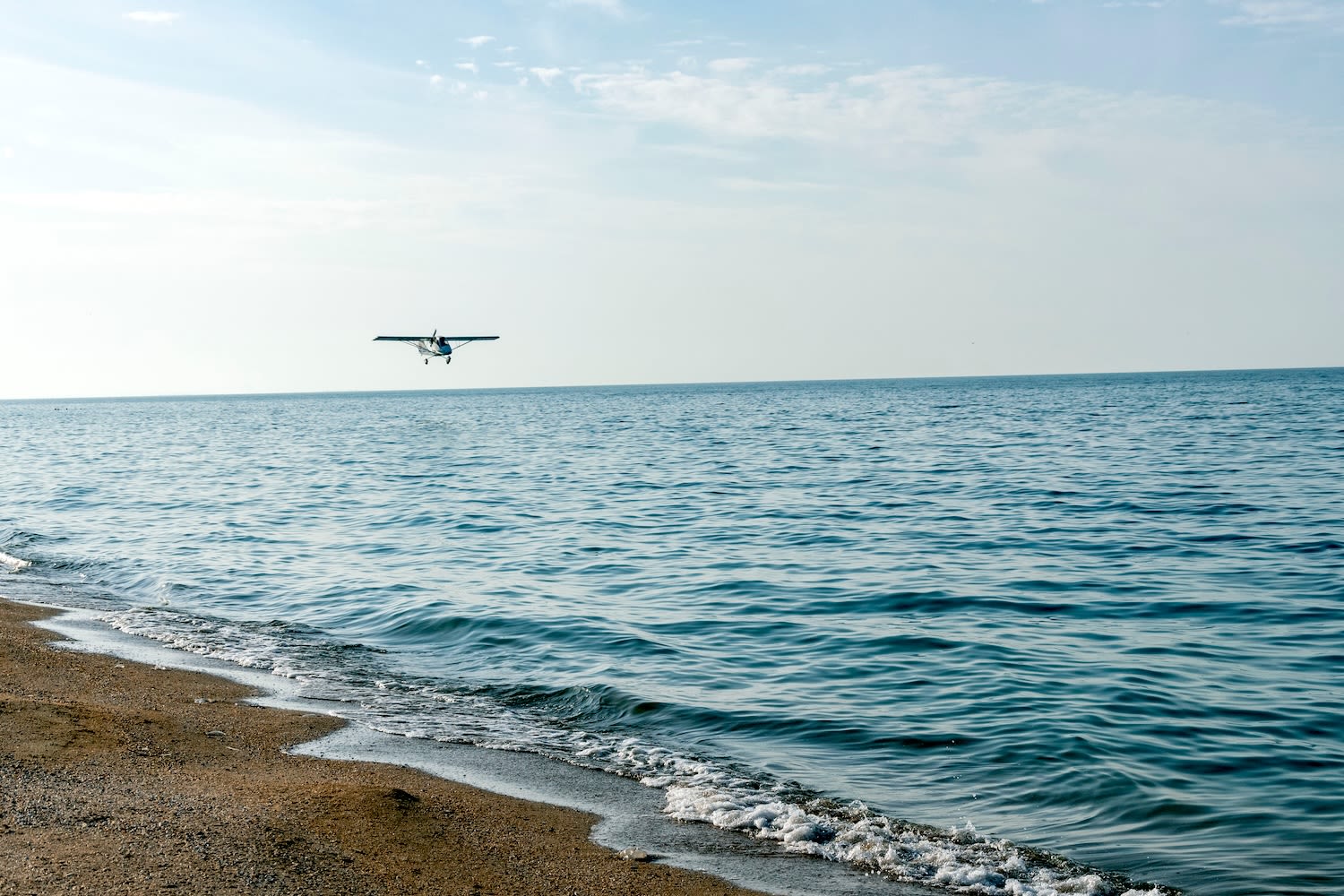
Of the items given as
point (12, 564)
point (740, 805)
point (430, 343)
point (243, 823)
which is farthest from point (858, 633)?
point (430, 343)

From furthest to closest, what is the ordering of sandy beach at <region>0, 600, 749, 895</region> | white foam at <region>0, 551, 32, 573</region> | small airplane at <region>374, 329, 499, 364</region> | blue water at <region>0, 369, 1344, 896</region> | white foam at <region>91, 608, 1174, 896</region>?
small airplane at <region>374, 329, 499, 364</region> < white foam at <region>0, 551, 32, 573</region> < blue water at <region>0, 369, 1344, 896</region> < white foam at <region>91, 608, 1174, 896</region> < sandy beach at <region>0, 600, 749, 895</region>

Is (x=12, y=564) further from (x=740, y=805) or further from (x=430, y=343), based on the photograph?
(x=430, y=343)

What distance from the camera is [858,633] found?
13.5m

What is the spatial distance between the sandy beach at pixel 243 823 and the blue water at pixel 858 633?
142 centimetres

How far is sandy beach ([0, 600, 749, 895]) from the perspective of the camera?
5.75 meters

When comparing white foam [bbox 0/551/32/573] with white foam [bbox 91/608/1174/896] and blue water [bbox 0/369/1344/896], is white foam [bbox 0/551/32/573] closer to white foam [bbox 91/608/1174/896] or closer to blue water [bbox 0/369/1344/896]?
blue water [bbox 0/369/1344/896]

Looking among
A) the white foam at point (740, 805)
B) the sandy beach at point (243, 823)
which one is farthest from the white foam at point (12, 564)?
the sandy beach at point (243, 823)

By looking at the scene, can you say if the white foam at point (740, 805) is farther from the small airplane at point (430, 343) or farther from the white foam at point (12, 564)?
the small airplane at point (430, 343)

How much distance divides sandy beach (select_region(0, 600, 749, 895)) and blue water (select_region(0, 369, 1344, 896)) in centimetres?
142

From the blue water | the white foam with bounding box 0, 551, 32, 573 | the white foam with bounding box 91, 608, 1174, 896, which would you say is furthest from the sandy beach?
the white foam with bounding box 0, 551, 32, 573

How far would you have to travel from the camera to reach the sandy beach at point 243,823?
575 centimetres

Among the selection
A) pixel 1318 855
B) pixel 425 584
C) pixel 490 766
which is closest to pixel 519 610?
pixel 425 584

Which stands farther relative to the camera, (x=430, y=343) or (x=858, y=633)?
(x=430, y=343)

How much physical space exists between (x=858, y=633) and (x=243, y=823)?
336 inches
